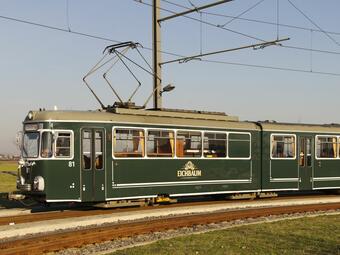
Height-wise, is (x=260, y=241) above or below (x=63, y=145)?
below

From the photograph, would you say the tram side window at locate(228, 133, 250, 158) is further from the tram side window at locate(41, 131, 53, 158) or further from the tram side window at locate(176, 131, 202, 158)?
the tram side window at locate(41, 131, 53, 158)

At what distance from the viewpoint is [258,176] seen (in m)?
20.8

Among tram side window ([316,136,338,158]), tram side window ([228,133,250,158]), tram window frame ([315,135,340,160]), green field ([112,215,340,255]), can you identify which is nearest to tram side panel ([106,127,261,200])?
tram side window ([228,133,250,158])

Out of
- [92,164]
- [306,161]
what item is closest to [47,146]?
[92,164]

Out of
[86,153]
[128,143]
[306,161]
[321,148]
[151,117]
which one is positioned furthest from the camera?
[321,148]

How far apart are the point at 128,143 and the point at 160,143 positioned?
1.33 metres

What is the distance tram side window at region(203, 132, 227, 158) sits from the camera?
1905 centimetres

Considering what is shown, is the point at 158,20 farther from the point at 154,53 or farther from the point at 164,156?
the point at 164,156

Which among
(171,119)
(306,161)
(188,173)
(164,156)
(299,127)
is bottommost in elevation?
(188,173)

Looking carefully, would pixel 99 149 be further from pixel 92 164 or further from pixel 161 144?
pixel 161 144

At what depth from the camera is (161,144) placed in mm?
17750

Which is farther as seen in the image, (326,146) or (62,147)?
(326,146)

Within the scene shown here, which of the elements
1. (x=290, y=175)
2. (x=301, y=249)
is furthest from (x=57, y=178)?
(x=290, y=175)

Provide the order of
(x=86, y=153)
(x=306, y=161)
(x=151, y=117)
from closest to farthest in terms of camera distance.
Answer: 1. (x=86, y=153)
2. (x=151, y=117)
3. (x=306, y=161)
